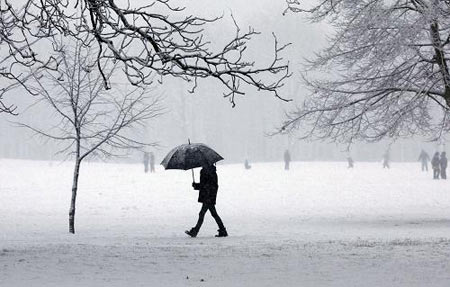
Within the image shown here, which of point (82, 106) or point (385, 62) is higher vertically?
point (385, 62)

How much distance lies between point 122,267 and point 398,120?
1044cm

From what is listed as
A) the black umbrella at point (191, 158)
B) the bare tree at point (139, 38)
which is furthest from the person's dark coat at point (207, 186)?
the bare tree at point (139, 38)

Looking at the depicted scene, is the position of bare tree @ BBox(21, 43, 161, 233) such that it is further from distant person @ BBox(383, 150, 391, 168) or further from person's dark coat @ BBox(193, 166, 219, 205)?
distant person @ BBox(383, 150, 391, 168)

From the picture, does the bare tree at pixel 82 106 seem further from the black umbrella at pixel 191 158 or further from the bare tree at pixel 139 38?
the bare tree at pixel 139 38

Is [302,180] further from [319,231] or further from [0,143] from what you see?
[0,143]

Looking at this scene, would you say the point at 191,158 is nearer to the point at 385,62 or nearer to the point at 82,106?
the point at 82,106

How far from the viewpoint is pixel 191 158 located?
13867 mm

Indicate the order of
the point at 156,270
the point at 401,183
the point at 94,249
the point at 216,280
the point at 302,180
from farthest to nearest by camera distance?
the point at 302,180
the point at 401,183
the point at 94,249
the point at 156,270
the point at 216,280

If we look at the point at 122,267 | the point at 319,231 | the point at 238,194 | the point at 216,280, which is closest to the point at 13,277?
the point at 122,267

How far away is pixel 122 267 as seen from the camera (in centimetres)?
878

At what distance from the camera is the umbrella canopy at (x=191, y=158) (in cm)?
1383

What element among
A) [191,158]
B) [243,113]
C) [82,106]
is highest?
[243,113]

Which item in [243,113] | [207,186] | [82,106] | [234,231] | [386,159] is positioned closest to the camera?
[207,186]

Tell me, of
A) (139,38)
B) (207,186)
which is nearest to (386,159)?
(207,186)
